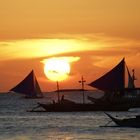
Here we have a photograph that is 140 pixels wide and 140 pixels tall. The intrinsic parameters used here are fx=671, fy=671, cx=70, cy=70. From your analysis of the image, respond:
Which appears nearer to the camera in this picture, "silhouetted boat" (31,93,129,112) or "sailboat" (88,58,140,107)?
"silhouetted boat" (31,93,129,112)

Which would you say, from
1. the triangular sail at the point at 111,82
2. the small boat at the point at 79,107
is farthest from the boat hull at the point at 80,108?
the triangular sail at the point at 111,82

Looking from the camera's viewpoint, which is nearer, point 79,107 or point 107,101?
point 79,107

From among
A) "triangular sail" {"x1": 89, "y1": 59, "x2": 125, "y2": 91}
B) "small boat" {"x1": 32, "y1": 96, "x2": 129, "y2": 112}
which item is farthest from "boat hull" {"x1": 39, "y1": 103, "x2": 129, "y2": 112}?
"triangular sail" {"x1": 89, "y1": 59, "x2": 125, "y2": 91}

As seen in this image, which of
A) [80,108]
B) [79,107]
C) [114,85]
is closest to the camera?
[79,107]

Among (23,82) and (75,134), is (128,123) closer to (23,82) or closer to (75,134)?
(75,134)

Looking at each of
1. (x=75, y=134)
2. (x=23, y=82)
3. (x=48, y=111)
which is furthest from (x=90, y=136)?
(x=23, y=82)

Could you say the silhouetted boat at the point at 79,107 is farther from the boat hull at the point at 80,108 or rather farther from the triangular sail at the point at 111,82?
the triangular sail at the point at 111,82

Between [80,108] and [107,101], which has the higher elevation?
[107,101]

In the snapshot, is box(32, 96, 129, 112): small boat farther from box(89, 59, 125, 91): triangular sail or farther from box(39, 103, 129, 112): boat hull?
box(89, 59, 125, 91): triangular sail

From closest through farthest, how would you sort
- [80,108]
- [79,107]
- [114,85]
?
[79,107] < [80,108] < [114,85]

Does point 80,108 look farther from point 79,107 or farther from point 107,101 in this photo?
point 107,101

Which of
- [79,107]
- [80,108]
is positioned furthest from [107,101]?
[79,107]

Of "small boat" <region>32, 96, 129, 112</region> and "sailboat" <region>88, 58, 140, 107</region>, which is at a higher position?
"sailboat" <region>88, 58, 140, 107</region>

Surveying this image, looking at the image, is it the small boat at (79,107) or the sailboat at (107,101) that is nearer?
the small boat at (79,107)
